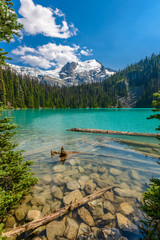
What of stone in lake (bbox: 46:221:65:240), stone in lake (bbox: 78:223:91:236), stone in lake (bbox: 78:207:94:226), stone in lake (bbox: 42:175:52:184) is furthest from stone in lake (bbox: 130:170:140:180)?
stone in lake (bbox: 42:175:52:184)

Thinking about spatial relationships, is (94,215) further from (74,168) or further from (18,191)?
(74,168)

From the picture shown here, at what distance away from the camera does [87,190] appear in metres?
6.74

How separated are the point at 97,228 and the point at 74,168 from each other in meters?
5.24

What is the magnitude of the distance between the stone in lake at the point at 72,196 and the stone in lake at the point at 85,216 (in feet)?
→ 2.53

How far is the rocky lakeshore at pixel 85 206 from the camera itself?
425cm

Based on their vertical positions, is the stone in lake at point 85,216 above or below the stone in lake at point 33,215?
below

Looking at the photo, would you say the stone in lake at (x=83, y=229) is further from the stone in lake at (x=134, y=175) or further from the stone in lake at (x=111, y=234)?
the stone in lake at (x=134, y=175)

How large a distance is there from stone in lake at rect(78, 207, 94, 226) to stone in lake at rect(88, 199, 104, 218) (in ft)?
0.74

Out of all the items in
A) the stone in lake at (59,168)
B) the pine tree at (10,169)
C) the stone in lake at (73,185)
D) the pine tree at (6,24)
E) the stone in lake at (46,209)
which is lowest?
the stone in lake at (59,168)

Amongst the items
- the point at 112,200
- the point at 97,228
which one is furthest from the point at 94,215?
the point at 112,200

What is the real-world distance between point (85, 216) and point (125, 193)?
2.80 m

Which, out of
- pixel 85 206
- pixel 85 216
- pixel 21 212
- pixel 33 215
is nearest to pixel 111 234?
pixel 85 216

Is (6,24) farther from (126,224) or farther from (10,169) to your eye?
(126,224)

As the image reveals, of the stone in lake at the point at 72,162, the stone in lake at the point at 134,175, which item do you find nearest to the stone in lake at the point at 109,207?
the stone in lake at the point at 134,175
